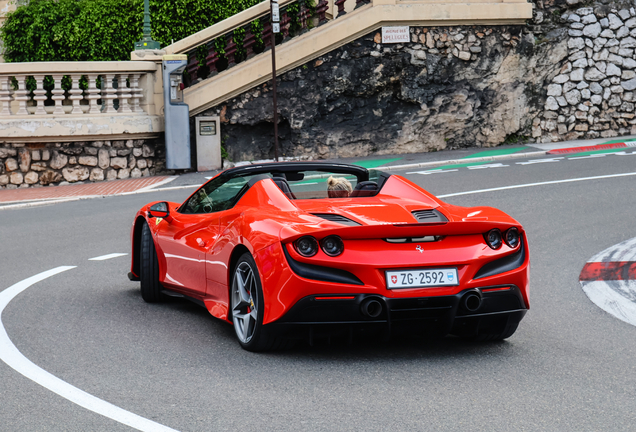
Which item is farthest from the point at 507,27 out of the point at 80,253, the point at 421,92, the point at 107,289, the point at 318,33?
the point at 107,289

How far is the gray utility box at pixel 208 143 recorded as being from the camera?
1927cm

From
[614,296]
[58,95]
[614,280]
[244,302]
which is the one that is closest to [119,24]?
[58,95]

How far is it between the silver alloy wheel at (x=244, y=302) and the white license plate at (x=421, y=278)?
2.92 ft

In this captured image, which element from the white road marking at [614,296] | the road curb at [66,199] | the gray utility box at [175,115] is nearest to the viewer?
the white road marking at [614,296]

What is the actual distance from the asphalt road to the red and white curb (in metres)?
0.12

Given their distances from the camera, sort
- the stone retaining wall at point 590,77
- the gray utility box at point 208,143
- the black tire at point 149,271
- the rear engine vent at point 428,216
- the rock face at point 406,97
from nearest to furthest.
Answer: the rear engine vent at point 428,216
the black tire at point 149,271
the gray utility box at point 208,143
the rock face at point 406,97
the stone retaining wall at point 590,77

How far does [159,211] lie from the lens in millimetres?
6836

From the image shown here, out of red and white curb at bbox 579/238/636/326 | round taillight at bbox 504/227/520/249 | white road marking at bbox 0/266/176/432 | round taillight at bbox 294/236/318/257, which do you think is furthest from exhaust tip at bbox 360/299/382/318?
red and white curb at bbox 579/238/636/326

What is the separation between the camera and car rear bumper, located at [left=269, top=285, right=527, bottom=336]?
16.5ft

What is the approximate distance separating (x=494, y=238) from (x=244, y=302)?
1643mm

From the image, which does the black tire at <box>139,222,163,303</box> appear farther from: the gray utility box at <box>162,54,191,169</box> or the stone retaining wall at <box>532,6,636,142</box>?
the stone retaining wall at <box>532,6,636,142</box>

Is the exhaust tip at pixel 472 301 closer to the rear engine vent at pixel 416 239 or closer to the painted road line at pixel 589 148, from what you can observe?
the rear engine vent at pixel 416 239

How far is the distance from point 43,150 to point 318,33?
6744 mm

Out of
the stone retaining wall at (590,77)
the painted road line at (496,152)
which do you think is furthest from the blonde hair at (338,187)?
the stone retaining wall at (590,77)
